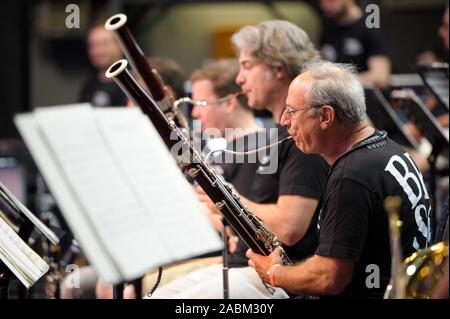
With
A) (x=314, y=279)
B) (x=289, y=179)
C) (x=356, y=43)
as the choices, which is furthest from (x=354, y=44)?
(x=314, y=279)

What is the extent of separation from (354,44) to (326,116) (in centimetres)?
329

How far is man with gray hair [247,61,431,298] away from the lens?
3016 millimetres

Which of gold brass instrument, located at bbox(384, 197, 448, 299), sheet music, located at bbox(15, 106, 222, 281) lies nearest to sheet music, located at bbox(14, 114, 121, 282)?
sheet music, located at bbox(15, 106, 222, 281)

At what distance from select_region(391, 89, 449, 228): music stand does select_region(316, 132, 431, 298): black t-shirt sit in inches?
65.8

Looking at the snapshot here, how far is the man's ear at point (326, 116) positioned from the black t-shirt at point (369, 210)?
0.14 metres

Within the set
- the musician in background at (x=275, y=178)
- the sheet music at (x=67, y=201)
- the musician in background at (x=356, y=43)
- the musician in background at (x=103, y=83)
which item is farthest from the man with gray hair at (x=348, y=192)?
the musician in background at (x=103, y=83)

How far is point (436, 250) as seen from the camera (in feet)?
8.52

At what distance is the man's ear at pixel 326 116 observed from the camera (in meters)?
3.21

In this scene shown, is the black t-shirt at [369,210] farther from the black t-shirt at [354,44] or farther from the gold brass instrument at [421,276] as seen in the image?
the black t-shirt at [354,44]

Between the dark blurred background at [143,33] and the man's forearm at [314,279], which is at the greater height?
the man's forearm at [314,279]

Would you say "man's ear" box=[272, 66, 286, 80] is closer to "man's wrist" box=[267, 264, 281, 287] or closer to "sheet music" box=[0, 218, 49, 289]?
"man's wrist" box=[267, 264, 281, 287]

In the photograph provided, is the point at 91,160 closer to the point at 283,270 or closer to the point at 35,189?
the point at 283,270
